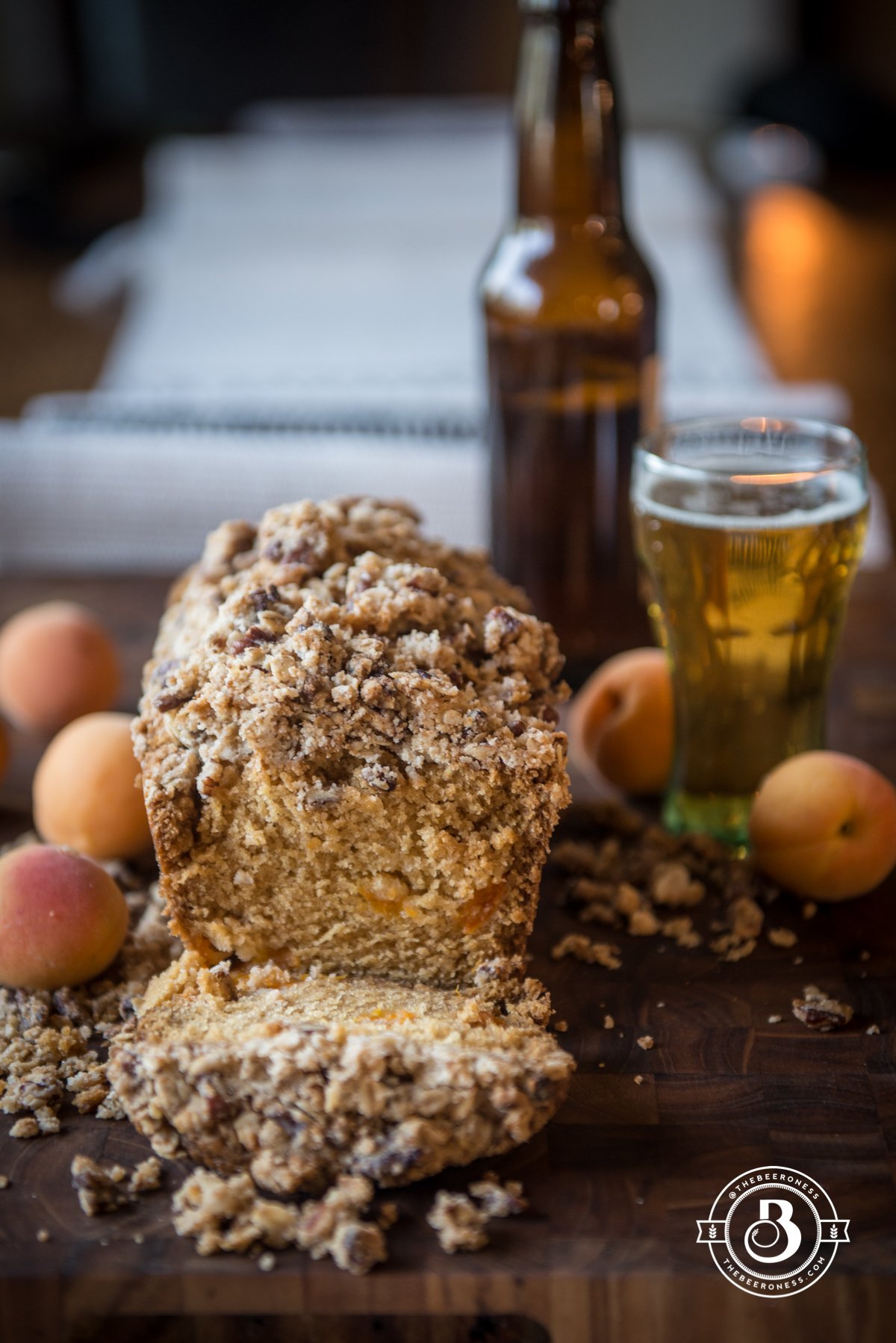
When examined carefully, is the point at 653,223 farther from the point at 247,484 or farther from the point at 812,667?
the point at 812,667

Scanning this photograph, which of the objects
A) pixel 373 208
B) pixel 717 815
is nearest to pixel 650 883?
pixel 717 815

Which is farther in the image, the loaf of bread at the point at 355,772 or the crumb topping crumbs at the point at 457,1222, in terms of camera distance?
the loaf of bread at the point at 355,772

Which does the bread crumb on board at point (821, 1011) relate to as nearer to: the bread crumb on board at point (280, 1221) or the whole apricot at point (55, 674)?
the bread crumb on board at point (280, 1221)

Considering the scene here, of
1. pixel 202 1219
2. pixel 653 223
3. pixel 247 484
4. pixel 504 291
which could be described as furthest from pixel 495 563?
pixel 653 223

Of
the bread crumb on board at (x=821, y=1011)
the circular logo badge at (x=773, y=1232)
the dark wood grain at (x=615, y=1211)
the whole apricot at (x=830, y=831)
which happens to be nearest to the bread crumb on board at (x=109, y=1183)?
the dark wood grain at (x=615, y=1211)

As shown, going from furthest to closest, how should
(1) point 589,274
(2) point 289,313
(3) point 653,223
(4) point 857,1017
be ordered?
(3) point 653,223 < (2) point 289,313 < (1) point 589,274 < (4) point 857,1017

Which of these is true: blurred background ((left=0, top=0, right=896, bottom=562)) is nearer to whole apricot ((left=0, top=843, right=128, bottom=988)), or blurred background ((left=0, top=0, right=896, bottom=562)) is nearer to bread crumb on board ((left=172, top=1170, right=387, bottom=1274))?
whole apricot ((left=0, top=843, right=128, bottom=988))
